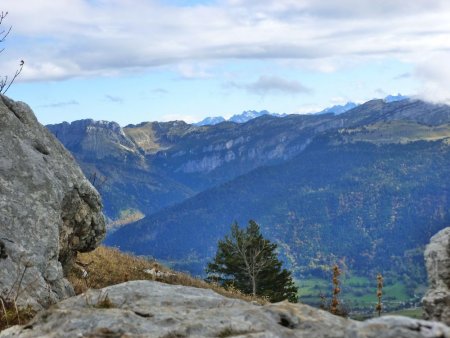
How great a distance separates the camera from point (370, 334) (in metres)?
6.70

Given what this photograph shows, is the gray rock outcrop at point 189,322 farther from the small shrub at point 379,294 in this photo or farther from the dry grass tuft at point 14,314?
the dry grass tuft at point 14,314

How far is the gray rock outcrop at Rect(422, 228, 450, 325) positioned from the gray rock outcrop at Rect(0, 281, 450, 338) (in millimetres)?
2070

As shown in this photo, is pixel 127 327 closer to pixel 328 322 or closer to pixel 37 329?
pixel 37 329

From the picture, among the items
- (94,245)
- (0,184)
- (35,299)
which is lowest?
(35,299)

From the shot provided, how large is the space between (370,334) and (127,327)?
313cm

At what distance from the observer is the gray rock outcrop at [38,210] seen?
13828 mm

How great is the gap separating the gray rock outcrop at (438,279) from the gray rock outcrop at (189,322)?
81.5 inches

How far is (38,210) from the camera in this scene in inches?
607

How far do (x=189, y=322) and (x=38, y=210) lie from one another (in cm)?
860

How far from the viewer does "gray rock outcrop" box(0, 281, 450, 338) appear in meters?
7.34

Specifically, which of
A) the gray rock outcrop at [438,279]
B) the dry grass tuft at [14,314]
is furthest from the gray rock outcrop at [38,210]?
the gray rock outcrop at [438,279]

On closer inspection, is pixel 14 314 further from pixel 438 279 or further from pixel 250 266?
pixel 250 266

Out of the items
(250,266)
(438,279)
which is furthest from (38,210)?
(250,266)

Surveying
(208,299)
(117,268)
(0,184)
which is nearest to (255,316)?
(208,299)
